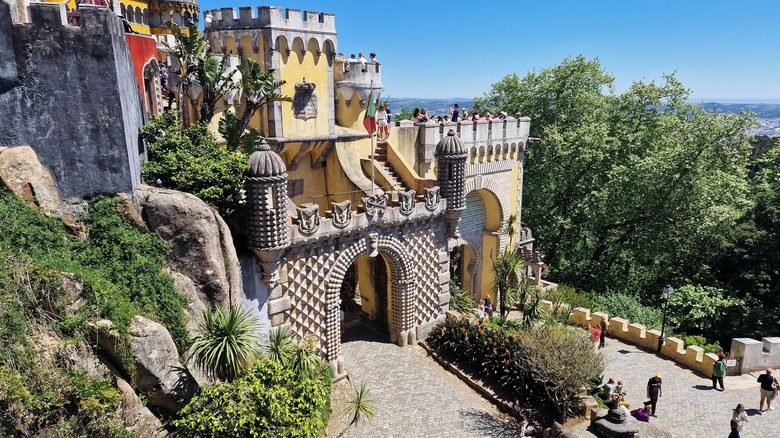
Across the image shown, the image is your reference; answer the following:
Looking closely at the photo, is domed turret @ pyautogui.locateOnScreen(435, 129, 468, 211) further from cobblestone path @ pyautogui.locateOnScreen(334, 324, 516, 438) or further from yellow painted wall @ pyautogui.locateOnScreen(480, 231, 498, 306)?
yellow painted wall @ pyautogui.locateOnScreen(480, 231, 498, 306)

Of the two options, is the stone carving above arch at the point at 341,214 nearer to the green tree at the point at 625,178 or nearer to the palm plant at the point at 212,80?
A: the palm plant at the point at 212,80

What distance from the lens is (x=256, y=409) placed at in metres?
10.7

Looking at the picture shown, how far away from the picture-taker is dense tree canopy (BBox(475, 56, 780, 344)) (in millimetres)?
27109

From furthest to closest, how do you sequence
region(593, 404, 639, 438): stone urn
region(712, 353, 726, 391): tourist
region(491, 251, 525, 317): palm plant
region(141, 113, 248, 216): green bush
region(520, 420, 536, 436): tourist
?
region(491, 251, 525, 317): palm plant → region(712, 353, 726, 391): tourist → region(520, 420, 536, 436): tourist → region(141, 113, 248, 216): green bush → region(593, 404, 639, 438): stone urn

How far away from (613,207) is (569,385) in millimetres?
18728

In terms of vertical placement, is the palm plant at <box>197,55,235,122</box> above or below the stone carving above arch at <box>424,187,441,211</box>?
above

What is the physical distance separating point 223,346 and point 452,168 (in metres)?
11.7

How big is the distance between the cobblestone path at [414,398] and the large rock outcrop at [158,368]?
5.84 meters

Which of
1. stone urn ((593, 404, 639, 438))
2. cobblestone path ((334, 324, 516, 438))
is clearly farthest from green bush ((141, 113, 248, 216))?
stone urn ((593, 404, 639, 438))

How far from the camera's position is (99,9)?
1216 centimetres

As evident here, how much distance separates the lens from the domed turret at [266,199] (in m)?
14.9

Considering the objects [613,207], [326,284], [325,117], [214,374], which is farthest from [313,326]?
[613,207]

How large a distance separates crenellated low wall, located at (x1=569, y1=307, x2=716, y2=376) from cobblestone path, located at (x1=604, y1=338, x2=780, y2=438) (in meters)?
0.37

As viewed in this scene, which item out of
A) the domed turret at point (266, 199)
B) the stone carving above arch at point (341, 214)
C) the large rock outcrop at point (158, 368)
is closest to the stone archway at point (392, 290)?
the stone carving above arch at point (341, 214)
